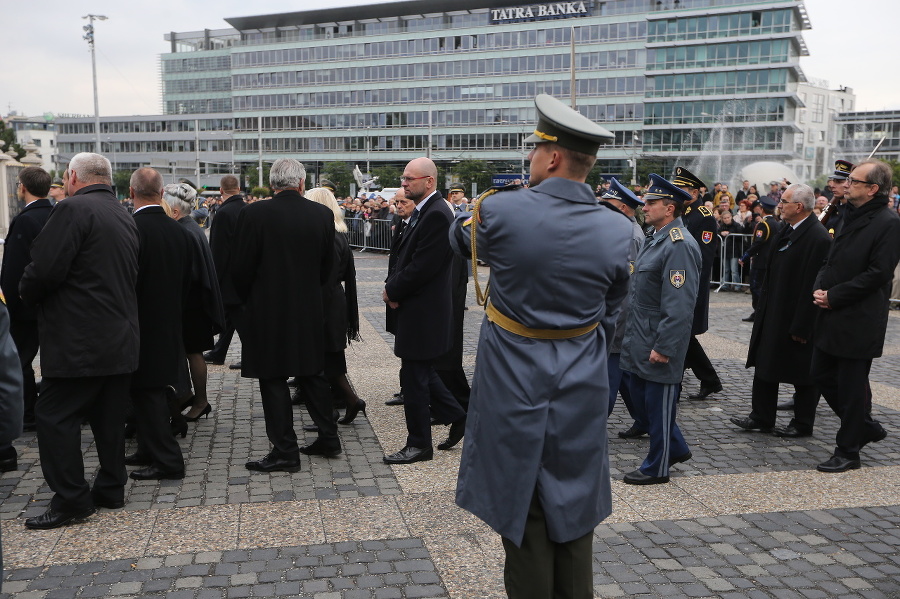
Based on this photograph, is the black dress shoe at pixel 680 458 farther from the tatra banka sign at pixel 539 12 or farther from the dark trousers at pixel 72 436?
the tatra banka sign at pixel 539 12

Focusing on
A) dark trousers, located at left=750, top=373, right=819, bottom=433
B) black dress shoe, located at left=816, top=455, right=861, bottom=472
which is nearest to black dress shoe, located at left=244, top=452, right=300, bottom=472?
black dress shoe, located at left=816, top=455, right=861, bottom=472

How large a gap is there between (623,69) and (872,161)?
278ft

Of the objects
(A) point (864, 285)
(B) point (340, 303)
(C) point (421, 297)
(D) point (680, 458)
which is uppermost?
(A) point (864, 285)

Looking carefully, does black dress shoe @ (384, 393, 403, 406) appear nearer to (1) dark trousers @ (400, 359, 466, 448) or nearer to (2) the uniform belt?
(1) dark trousers @ (400, 359, 466, 448)

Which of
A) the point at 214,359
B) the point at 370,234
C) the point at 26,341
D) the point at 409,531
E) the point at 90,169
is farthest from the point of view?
the point at 370,234

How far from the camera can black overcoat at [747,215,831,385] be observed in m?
6.50

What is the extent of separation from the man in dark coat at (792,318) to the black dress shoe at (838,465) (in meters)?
0.86

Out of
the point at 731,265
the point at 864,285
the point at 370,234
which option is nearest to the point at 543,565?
the point at 864,285

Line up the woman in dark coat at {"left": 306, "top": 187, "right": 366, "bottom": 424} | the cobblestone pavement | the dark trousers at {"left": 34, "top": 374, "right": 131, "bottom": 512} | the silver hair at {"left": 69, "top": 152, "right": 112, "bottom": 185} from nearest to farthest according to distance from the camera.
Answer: the cobblestone pavement < the dark trousers at {"left": 34, "top": 374, "right": 131, "bottom": 512} < the silver hair at {"left": 69, "top": 152, "right": 112, "bottom": 185} < the woman in dark coat at {"left": 306, "top": 187, "right": 366, "bottom": 424}

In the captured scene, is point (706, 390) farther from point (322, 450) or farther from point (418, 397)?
point (322, 450)

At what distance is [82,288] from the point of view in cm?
460

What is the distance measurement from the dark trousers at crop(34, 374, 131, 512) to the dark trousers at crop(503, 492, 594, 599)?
110 inches

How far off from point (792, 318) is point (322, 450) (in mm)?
3765

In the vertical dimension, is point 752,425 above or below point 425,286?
below
